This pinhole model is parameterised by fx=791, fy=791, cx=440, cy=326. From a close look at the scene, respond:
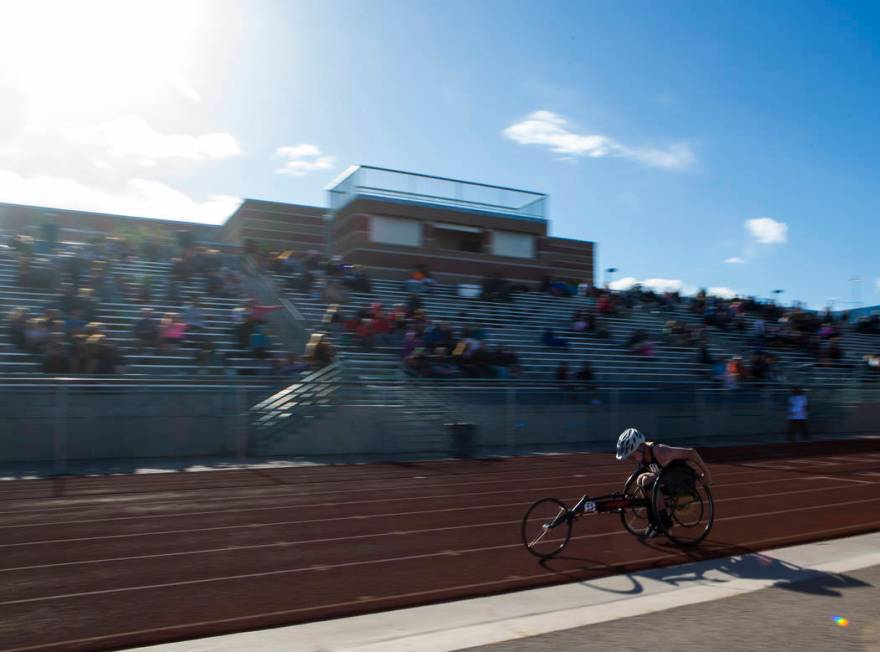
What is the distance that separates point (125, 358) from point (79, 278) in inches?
132

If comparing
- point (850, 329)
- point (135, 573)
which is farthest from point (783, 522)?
point (850, 329)

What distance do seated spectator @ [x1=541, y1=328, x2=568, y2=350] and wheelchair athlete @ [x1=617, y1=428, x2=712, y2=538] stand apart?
16802 millimetres

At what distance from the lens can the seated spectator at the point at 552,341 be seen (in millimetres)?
25184

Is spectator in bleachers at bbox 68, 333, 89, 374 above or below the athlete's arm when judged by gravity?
above

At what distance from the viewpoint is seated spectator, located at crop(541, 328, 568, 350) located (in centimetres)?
2518

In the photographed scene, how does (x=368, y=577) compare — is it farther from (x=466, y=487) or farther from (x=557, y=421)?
(x=557, y=421)

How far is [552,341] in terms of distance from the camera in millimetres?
25266

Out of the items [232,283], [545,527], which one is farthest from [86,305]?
[545,527]

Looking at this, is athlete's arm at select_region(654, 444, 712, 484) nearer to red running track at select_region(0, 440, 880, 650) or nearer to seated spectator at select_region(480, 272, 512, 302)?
red running track at select_region(0, 440, 880, 650)

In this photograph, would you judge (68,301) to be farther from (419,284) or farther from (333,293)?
(419,284)

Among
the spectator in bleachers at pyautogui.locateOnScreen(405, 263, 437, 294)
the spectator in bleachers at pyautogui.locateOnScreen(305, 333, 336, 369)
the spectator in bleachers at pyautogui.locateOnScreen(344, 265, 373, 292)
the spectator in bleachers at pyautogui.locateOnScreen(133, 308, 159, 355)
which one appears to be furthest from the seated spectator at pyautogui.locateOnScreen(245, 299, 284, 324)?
the spectator in bleachers at pyautogui.locateOnScreen(405, 263, 437, 294)

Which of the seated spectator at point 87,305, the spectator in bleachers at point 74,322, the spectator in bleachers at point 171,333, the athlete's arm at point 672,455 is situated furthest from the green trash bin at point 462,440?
the athlete's arm at point 672,455

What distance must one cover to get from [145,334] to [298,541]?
10.4 meters

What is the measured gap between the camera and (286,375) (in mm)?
17484
